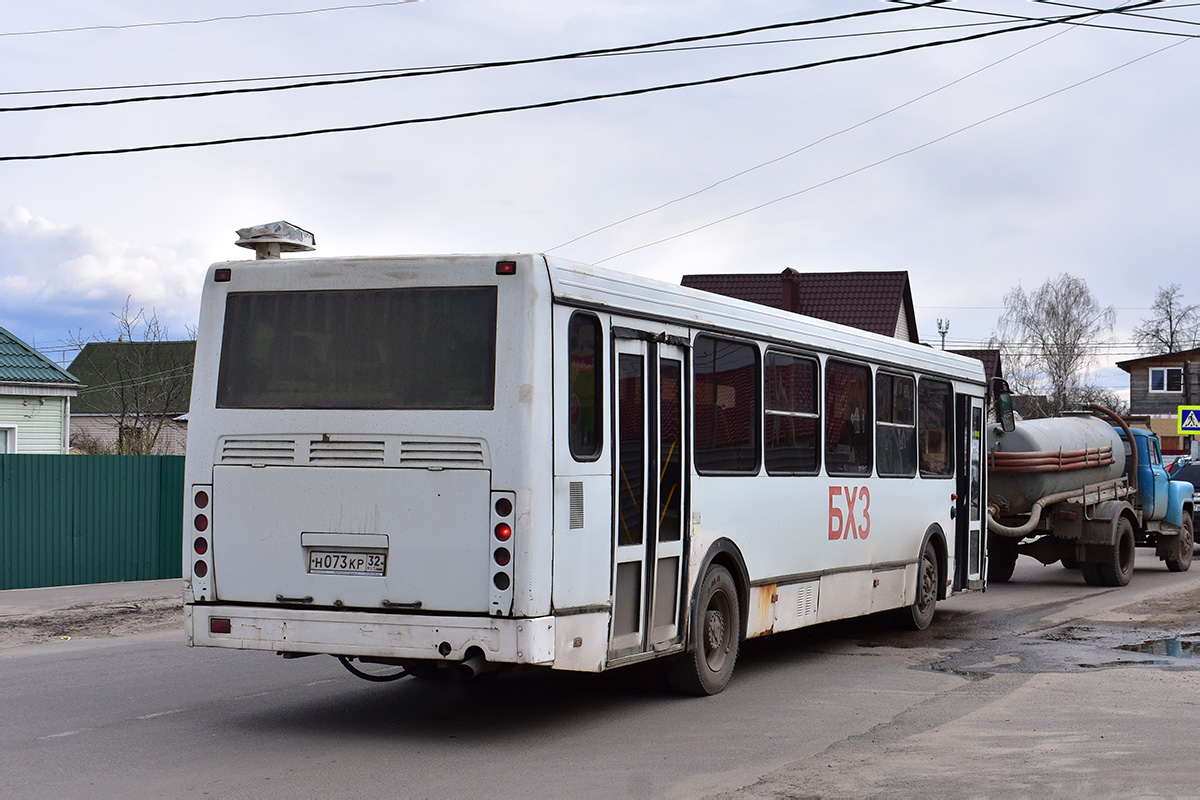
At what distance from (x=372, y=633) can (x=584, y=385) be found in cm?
188

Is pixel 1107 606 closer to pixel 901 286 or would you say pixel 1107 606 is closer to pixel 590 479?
pixel 590 479

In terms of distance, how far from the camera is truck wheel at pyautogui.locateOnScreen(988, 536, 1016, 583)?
19.7 metres

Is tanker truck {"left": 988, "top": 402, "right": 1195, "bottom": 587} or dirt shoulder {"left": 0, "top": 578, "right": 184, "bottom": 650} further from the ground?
tanker truck {"left": 988, "top": 402, "right": 1195, "bottom": 587}

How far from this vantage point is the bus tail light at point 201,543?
26.6ft

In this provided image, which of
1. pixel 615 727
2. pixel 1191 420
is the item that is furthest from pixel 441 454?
pixel 1191 420

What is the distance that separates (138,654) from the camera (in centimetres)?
1202

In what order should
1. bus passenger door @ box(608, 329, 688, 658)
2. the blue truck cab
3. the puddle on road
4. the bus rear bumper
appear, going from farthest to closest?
the blue truck cab, the puddle on road, bus passenger door @ box(608, 329, 688, 658), the bus rear bumper

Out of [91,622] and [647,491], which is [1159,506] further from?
[91,622]

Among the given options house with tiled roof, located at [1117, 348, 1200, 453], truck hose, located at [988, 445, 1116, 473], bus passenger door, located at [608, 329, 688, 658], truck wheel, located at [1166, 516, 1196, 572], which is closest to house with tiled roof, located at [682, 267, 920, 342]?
truck wheel, located at [1166, 516, 1196, 572]

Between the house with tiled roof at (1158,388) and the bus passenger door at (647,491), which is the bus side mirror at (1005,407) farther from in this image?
the house with tiled roof at (1158,388)

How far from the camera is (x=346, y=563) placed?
7820 mm

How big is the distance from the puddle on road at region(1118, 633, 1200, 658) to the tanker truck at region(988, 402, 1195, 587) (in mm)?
4100

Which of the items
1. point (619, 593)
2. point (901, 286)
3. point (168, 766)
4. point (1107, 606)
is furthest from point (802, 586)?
point (901, 286)

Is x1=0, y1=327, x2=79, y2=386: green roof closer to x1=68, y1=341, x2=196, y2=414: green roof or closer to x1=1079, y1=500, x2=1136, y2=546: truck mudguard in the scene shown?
x1=1079, y1=500, x2=1136, y2=546: truck mudguard
